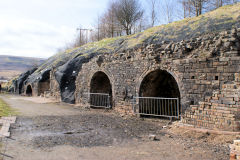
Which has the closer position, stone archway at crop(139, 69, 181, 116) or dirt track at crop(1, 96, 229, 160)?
dirt track at crop(1, 96, 229, 160)

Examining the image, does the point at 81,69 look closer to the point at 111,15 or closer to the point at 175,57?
the point at 175,57

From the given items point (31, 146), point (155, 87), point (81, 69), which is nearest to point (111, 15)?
point (81, 69)

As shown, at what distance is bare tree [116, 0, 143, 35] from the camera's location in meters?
25.4

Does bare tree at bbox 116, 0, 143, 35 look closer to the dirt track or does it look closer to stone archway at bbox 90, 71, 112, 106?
stone archway at bbox 90, 71, 112, 106

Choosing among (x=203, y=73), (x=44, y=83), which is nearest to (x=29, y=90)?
(x=44, y=83)

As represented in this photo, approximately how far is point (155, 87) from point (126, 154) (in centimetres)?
620

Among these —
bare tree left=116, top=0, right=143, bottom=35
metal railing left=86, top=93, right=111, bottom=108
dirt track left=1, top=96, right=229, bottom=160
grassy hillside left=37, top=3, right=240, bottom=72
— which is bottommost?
dirt track left=1, top=96, right=229, bottom=160

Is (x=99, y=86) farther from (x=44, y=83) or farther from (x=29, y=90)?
(x=29, y=90)

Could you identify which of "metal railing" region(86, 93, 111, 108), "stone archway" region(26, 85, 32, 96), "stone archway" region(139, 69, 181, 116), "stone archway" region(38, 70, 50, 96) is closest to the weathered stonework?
"stone archway" region(139, 69, 181, 116)

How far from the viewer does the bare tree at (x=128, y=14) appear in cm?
2536

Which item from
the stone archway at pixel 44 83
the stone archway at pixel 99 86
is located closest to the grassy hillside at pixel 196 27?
the stone archway at pixel 99 86

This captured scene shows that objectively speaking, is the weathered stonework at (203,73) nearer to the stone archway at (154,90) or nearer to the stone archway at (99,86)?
the stone archway at (154,90)

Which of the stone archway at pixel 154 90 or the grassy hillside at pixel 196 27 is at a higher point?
the grassy hillside at pixel 196 27

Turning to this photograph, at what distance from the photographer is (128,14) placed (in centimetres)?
2534
